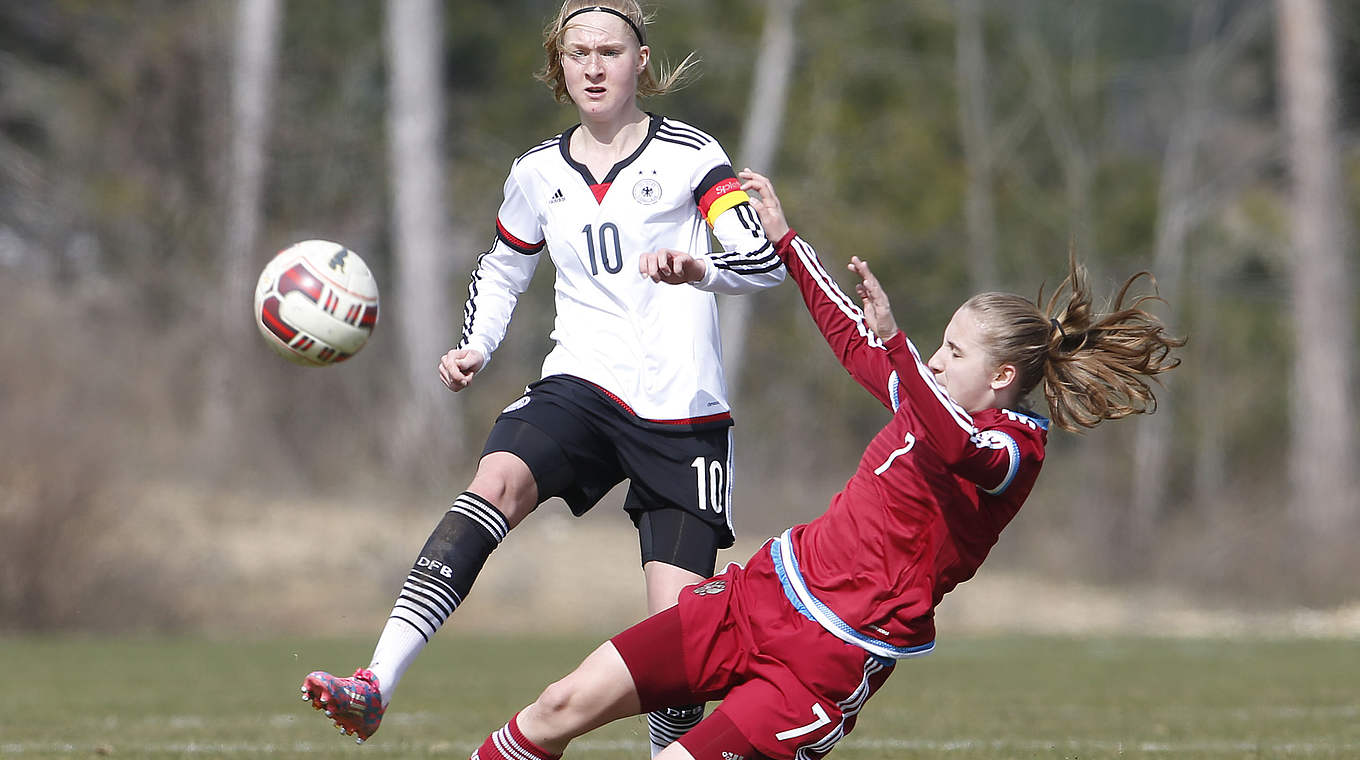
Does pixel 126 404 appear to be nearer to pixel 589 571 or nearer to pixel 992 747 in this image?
pixel 589 571

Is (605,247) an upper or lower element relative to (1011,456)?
upper

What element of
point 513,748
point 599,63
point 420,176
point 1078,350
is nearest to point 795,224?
point 420,176

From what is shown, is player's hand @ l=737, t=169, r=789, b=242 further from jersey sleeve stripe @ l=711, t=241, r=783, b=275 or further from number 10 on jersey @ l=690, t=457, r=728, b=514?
number 10 on jersey @ l=690, t=457, r=728, b=514

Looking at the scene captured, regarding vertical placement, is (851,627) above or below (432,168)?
above

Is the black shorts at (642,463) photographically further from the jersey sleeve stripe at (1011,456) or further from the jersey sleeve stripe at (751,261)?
the jersey sleeve stripe at (1011,456)

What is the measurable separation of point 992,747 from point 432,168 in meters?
13.6

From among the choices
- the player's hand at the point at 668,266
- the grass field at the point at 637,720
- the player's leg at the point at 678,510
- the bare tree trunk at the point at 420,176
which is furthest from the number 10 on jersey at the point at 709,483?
the bare tree trunk at the point at 420,176

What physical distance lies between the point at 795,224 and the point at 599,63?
18274 mm

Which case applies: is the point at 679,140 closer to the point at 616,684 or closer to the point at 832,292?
the point at 832,292

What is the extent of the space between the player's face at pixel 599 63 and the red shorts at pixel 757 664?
54.6 inches

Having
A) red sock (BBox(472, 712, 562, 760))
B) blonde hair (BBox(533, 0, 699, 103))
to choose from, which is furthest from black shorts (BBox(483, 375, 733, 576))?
blonde hair (BBox(533, 0, 699, 103))

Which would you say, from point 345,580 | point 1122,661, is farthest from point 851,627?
point 345,580

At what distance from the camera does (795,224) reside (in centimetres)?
2264

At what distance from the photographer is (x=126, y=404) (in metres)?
16.5
